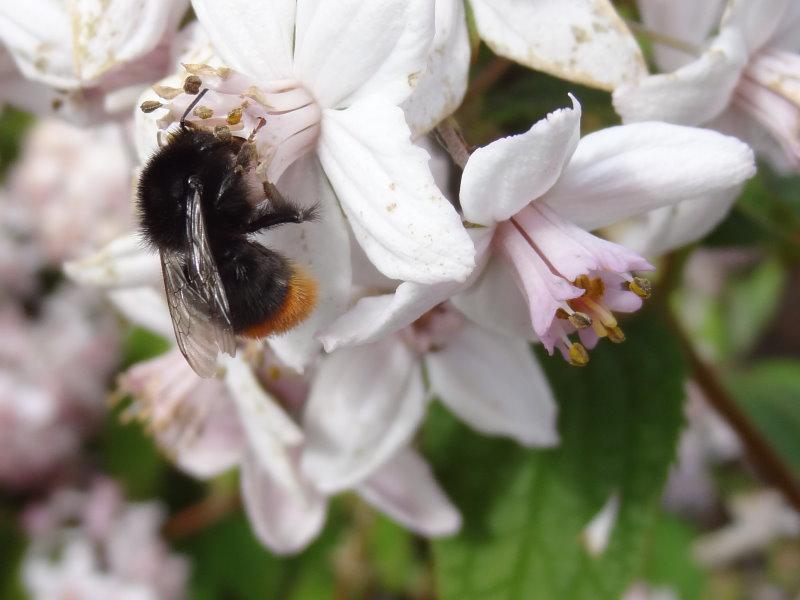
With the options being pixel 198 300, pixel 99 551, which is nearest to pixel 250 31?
pixel 198 300

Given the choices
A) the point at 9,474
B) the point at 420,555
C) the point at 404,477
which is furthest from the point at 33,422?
the point at 404,477

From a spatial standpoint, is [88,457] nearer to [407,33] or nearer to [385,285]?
[385,285]

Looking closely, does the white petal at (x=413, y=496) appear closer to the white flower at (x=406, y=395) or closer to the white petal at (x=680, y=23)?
the white flower at (x=406, y=395)

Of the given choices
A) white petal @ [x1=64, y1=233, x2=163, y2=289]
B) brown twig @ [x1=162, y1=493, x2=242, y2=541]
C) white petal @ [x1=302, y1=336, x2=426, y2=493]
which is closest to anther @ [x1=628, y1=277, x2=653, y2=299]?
white petal @ [x1=302, y1=336, x2=426, y2=493]

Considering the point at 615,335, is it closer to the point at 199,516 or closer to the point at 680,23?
the point at 680,23

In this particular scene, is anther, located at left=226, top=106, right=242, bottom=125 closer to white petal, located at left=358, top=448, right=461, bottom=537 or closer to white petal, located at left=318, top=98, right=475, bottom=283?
white petal, located at left=318, top=98, right=475, bottom=283

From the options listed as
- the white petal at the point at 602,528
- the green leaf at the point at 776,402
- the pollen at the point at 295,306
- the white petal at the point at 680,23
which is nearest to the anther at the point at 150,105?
the pollen at the point at 295,306
